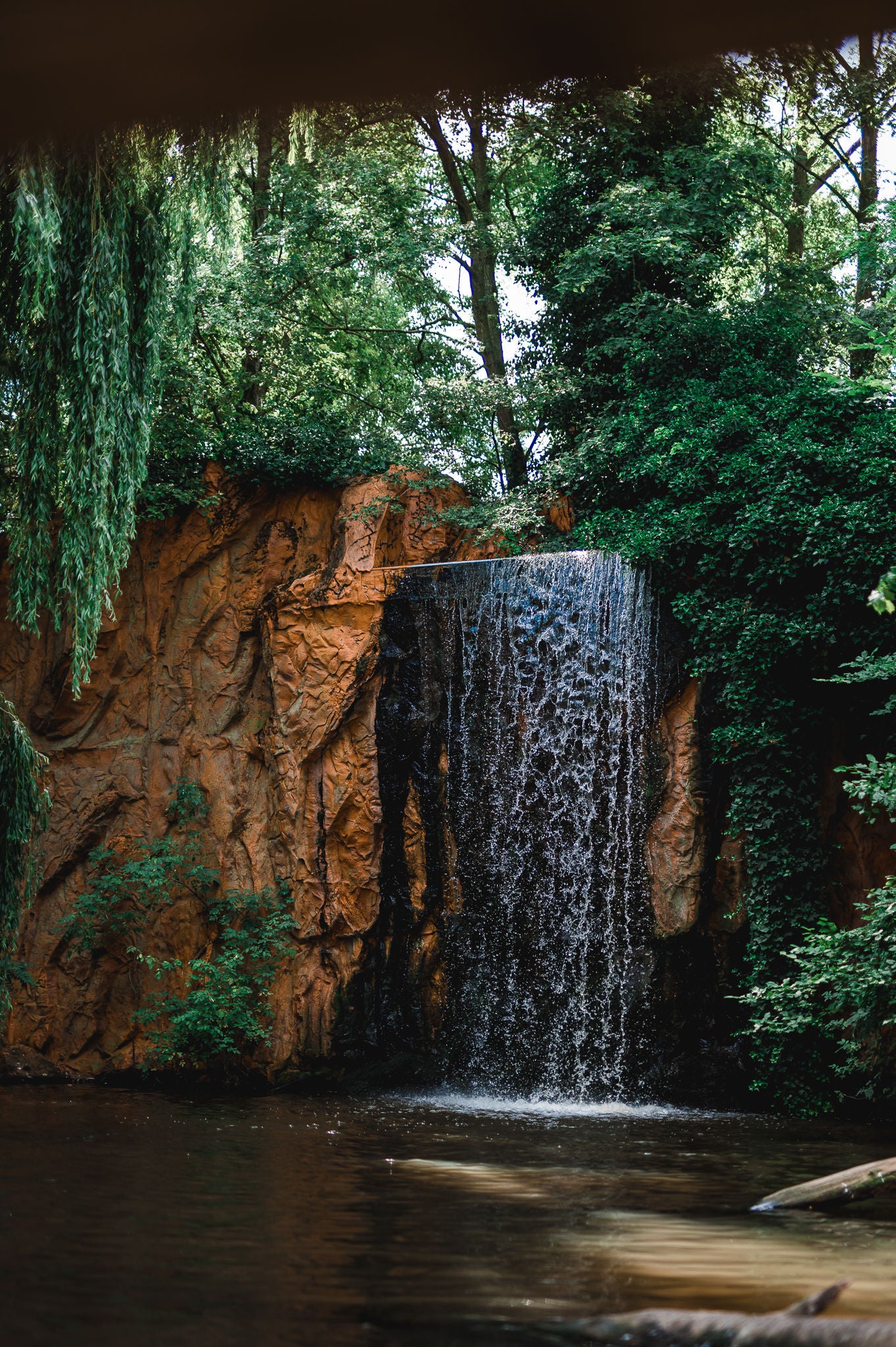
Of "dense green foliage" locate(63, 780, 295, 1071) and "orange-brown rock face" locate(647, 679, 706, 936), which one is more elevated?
"orange-brown rock face" locate(647, 679, 706, 936)

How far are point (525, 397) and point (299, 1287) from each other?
13.5m

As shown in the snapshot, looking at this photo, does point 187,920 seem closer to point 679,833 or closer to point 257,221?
point 679,833

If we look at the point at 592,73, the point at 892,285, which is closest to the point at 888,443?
the point at 892,285

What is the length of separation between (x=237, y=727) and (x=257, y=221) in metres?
9.57

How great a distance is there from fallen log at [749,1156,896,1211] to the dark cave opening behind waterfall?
519 cm

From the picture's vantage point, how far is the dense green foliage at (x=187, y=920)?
12.4 metres

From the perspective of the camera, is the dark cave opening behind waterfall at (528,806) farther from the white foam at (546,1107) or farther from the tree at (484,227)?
the tree at (484,227)

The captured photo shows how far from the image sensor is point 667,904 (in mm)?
11820

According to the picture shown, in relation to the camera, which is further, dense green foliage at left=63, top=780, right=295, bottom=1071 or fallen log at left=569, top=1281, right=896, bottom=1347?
dense green foliage at left=63, top=780, right=295, bottom=1071

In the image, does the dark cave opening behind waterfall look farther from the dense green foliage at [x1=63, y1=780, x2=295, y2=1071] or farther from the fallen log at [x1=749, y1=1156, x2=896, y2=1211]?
the fallen log at [x1=749, y1=1156, x2=896, y2=1211]

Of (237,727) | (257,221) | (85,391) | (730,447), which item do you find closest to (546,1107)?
(237,727)

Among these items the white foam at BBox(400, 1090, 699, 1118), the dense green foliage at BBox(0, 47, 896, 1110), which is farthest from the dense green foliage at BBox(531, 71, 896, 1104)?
the white foam at BBox(400, 1090, 699, 1118)

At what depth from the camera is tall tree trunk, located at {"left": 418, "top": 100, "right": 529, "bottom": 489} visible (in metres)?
17.5

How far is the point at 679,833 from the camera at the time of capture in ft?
39.1
